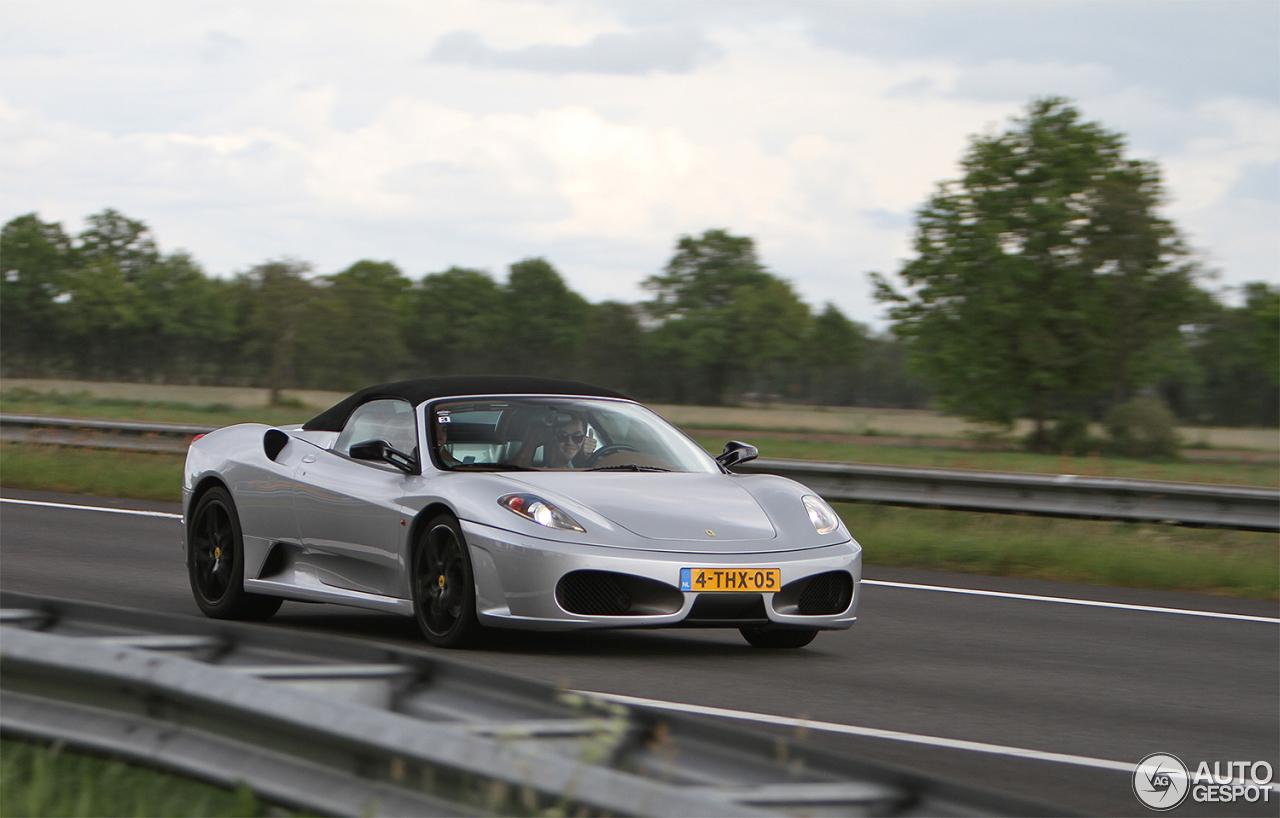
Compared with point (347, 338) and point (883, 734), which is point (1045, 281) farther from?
point (883, 734)

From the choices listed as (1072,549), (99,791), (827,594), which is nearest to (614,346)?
(1072,549)

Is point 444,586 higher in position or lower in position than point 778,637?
higher

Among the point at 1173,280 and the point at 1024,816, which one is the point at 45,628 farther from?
the point at 1173,280

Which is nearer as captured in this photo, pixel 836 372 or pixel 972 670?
pixel 972 670

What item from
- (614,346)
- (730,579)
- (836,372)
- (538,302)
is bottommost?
(730,579)

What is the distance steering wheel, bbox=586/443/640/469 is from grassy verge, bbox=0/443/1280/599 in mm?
4889

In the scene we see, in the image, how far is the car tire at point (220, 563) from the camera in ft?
26.6

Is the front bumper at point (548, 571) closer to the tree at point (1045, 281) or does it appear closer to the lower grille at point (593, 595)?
the lower grille at point (593, 595)

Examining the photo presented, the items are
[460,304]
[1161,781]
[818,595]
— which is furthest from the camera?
[460,304]

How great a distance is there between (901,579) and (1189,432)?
3741cm

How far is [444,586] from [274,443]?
1820mm

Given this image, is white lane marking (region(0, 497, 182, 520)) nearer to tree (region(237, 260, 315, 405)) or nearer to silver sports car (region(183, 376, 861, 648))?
silver sports car (region(183, 376, 861, 648))

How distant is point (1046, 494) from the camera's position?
40.6 ft

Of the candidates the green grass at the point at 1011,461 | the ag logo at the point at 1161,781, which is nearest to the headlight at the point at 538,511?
the ag logo at the point at 1161,781
